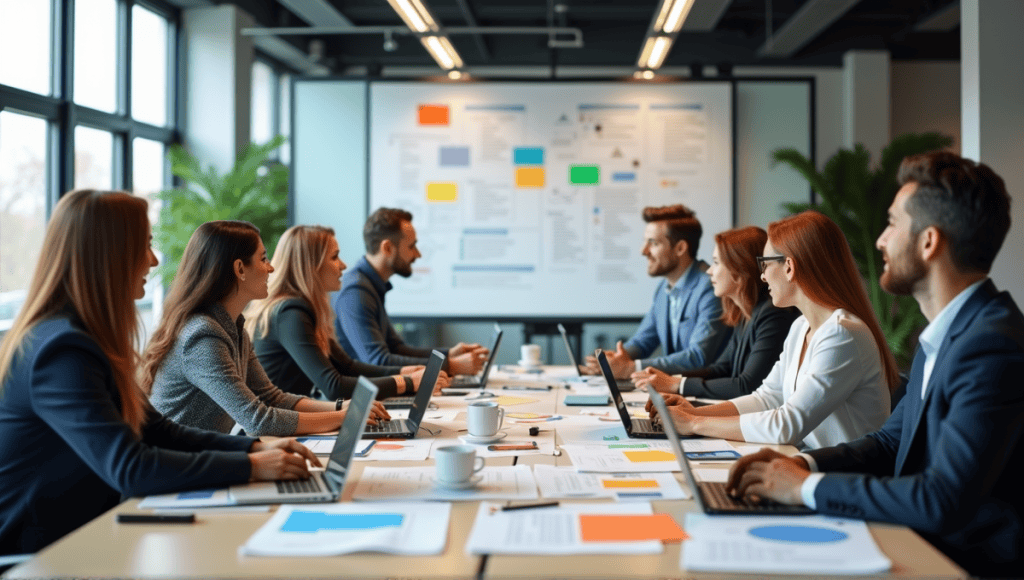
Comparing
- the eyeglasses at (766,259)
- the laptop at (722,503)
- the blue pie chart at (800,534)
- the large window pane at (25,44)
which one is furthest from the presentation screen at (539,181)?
the blue pie chart at (800,534)

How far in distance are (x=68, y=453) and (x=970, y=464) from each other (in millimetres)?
1758

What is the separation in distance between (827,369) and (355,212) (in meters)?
4.48

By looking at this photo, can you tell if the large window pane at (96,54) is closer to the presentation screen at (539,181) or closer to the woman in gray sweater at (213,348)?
the presentation screen at (539,181)

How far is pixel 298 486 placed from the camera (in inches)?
68.4

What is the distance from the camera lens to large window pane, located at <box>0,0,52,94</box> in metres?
4.63

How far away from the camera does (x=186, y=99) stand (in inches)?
265

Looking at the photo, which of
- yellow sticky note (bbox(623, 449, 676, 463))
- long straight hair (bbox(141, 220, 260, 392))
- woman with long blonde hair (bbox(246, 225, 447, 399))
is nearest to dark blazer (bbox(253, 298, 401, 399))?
woman with long blonde hair (bbox(246, 225, 447, 399))

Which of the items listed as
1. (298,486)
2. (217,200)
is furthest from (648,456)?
(217,200)

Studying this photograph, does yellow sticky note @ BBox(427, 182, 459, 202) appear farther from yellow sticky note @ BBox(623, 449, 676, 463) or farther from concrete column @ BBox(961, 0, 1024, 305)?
yellow sticky note @ BBox(623, 449, 676, 463)

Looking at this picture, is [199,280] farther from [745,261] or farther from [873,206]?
[873,206]

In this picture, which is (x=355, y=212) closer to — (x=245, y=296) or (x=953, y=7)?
(x=245, y=296)

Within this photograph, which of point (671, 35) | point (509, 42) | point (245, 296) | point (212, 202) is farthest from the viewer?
point (509, 42)

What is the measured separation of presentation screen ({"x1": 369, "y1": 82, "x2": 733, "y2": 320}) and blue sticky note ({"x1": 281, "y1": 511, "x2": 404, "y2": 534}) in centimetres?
458

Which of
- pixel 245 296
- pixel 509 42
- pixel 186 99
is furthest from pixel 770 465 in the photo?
pixel 509 42
